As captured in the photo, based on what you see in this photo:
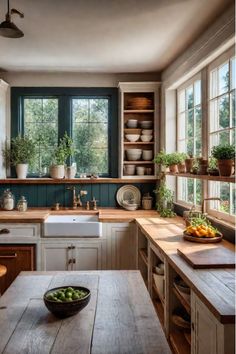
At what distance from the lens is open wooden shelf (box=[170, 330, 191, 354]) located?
2.46 meters

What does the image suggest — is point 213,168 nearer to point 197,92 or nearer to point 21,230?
point 197,92

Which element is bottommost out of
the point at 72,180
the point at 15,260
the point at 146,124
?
the point at 15,260

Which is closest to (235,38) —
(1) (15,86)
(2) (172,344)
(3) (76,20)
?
(3) (76,20)

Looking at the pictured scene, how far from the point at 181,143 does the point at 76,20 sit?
1.98 meters

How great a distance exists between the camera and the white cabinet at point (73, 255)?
414 centimetres

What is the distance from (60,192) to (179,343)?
112 inches

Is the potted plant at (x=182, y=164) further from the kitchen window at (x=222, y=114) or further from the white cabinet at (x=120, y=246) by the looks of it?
the white cabinet at (x=120, y=246)

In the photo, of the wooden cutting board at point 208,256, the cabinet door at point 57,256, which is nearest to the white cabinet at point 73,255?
the cabinet door at point 57,256

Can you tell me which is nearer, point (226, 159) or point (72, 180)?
point (226, 159)

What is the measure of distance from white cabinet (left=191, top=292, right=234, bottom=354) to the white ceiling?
6.91 ft

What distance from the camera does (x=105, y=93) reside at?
4.98m

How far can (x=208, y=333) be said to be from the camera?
1.79 metres

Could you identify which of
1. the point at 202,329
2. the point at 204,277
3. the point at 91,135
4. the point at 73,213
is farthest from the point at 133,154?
the point at 202,329

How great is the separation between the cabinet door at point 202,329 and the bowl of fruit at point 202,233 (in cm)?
91
